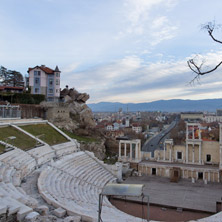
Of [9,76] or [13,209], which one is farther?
[9,76]

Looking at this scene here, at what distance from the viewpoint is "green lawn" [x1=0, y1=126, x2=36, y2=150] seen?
1994 cm

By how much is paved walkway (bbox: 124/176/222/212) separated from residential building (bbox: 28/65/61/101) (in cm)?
2740

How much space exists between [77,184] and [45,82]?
3276 centimetres

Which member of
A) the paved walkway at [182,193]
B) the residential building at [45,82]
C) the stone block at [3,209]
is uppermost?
the residential building at [45,82]

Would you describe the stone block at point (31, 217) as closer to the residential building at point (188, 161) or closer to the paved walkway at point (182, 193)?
the paved walkway at point (182, 193)

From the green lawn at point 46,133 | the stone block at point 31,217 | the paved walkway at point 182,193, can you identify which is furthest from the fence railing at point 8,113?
the stone block at point 31,217

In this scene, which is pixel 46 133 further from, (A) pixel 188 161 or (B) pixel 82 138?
(A) pixel 188 161

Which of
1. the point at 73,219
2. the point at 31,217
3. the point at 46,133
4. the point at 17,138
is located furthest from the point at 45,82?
the point at 31,217

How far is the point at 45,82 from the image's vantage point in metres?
46.2

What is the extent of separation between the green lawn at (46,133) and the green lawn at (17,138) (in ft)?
6.62

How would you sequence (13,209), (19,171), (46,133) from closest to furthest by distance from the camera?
(13,209) → (19,171) → (46,133)

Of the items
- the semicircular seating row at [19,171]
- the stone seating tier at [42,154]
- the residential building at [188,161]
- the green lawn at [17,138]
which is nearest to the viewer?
the semicircular seating row at [19,171]

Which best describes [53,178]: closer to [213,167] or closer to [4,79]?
[213,167]

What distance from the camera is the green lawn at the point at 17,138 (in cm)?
A: 1994
